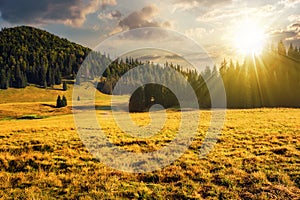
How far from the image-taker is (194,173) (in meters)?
13.2

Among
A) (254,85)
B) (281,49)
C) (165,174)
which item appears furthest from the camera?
(281,49)

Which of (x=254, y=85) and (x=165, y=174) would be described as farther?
(x=254, y=85)

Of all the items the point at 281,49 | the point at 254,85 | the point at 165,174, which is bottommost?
the point at 165,174

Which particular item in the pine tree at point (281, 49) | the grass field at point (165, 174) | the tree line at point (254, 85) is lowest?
the grass field at point (165, 174)

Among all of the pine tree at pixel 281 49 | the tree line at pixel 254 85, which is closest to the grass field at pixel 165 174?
the tree line at pixel 254 85

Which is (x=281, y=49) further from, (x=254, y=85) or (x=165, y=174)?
(x=165, y=174)

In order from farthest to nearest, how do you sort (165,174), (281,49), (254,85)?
(281,49) → (254,85) → (165,174)

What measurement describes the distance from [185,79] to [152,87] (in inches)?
775

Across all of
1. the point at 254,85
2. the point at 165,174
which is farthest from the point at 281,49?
the point at 165,174

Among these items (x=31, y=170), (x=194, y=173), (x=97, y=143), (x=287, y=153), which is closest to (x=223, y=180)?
(x=194, y=173)

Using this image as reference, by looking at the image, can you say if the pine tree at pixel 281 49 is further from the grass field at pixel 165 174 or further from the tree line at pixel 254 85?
the grass field at pixel 165 174

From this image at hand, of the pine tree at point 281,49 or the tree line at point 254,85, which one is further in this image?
the pine tree at point 281,49

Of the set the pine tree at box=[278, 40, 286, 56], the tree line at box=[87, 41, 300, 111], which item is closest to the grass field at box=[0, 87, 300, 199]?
the tree line at box=[87, 41, 300, 111]

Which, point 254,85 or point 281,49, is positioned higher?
point 281,49
